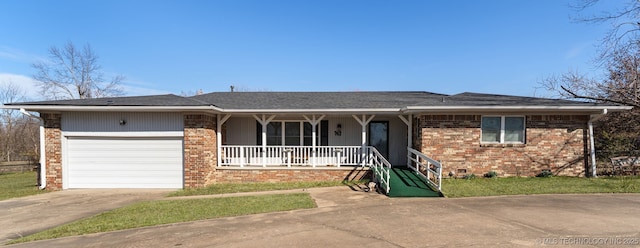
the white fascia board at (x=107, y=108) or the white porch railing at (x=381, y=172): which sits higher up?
the white fascia board at (x=107, y=108)

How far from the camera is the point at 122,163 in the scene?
945 cm

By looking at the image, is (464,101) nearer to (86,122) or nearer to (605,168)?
(605,168)

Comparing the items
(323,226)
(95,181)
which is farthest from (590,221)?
(95,181)

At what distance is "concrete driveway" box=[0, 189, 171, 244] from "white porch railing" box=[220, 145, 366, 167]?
2534 mm

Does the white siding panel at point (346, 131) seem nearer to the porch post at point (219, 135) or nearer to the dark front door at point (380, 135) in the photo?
the dark front door at point (380, 135)

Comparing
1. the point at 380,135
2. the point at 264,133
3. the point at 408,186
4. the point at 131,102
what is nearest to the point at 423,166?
the point at 408,186

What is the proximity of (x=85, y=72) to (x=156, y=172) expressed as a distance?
2541 centimetres

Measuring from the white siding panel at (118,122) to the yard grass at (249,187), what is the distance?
7.13ft

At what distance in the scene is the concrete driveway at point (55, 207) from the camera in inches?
224

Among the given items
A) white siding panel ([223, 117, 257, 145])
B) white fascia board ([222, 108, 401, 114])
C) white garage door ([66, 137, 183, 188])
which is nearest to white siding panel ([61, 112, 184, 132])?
white garage door ([66, 137, 183, 188])

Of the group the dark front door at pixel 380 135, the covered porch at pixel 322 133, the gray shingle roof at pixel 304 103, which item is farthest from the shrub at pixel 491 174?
the dark front door at pixel 380 135

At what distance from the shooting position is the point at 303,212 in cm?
607

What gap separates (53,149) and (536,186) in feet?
50.8

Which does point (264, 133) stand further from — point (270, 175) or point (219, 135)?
point (219, 135)
